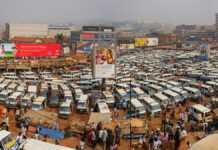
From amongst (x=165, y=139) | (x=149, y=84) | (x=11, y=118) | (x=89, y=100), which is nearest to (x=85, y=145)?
(x=165, y=139)

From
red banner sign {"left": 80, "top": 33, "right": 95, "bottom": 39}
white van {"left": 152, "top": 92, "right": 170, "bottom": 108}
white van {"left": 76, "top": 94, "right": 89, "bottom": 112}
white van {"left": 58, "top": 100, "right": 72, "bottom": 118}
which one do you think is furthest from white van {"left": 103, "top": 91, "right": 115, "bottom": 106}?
red banner sign {"left": 80, "top": 33, "right": 95, "bottom": 39}

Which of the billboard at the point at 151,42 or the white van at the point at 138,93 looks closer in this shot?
the white van at the point at 138,93

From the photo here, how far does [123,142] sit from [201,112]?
19.4ft

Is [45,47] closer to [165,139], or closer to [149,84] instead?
[149,84]

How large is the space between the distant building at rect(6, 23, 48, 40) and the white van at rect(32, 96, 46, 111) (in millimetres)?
84032

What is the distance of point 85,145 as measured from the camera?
522 inches

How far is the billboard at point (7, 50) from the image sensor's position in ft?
149

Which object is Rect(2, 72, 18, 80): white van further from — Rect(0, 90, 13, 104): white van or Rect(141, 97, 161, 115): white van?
Rect(141, 97, 161, 115): white van

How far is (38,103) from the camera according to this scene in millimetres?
21438

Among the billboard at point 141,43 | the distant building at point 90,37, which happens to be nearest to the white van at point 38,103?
the distant building at point 90,37

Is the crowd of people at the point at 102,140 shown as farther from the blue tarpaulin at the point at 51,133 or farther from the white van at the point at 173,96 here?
the white van at the point at 173,96

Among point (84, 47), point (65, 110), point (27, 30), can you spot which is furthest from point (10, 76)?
point (27, 30)

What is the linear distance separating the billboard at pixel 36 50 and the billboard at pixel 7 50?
52cm

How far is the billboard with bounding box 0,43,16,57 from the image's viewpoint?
45375 millimetres
